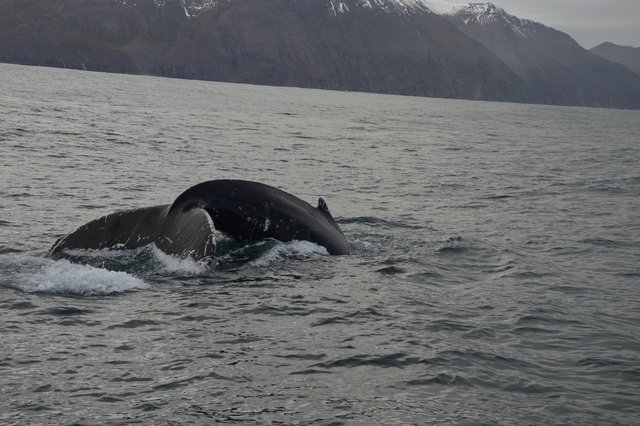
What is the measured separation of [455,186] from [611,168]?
13262 millimetres

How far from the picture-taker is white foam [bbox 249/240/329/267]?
1200 centimetres

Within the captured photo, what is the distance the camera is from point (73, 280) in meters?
10.3

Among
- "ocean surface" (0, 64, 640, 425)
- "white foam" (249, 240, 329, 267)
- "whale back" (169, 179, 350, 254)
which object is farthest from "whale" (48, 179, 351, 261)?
"ocean surface" (0, 64, 640, 425)

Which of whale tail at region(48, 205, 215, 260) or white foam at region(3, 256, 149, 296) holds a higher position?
whale tail at region(48, 205, 215, 260)

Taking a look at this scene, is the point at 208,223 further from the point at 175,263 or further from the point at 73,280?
the point at 73,280

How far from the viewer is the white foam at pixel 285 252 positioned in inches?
472

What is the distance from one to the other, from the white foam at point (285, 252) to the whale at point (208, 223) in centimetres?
10

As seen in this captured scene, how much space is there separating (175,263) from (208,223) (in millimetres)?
1329

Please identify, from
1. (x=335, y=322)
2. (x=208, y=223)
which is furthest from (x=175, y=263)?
(x=335, y=322)

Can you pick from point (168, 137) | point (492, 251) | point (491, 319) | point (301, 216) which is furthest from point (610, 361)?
point (168, 137)

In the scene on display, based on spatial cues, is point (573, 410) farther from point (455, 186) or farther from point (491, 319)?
point (455, 186)

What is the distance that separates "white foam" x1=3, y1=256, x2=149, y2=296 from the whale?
0.42 metres

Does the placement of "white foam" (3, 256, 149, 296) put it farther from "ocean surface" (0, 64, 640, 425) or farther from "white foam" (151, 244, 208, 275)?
"white foam" (151, 244, 208, 275)

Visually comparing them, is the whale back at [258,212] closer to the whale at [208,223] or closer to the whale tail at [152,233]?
the whale at [208,223]
